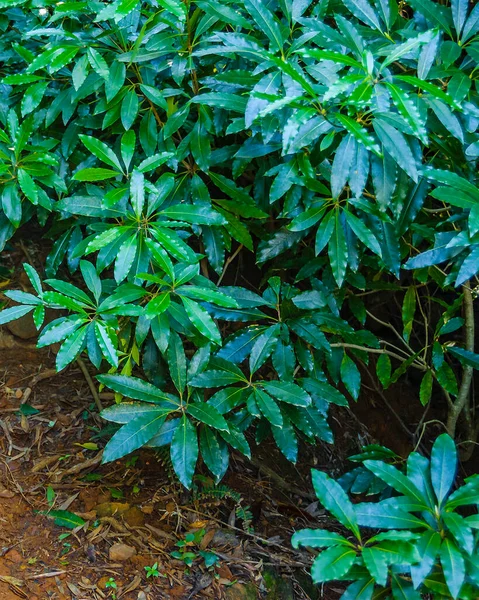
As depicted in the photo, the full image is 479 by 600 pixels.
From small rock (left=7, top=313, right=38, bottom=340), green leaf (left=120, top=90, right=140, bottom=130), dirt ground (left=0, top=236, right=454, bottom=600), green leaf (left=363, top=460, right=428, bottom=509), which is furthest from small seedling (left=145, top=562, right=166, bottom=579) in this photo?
green leaf (left=120, top=90, right=140, bottom=130)

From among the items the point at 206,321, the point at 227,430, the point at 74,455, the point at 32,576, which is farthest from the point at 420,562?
the point at 74,455

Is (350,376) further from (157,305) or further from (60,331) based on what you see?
(60,331)

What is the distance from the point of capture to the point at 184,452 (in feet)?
6.86

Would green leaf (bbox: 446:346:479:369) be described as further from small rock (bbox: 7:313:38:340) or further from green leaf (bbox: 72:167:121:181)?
small rock (bbox: 7:313:38:340)

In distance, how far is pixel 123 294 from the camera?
2041 mm

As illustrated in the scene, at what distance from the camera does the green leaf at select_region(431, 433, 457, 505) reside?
73.9 inches

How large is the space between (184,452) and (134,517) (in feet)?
1.89

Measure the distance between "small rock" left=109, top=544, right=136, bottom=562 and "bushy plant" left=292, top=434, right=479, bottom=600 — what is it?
0.86 metres

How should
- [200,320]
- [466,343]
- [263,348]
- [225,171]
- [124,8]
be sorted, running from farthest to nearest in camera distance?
[466,343] → [225,171] → [263,348] → [200,320] → [124,8]

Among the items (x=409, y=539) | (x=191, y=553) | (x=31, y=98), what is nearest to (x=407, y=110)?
(x=409, y=539)

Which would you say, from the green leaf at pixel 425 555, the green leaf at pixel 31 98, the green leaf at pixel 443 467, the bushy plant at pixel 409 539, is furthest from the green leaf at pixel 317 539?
the green leaf at pixel 31 98

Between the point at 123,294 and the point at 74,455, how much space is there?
0.97 meters

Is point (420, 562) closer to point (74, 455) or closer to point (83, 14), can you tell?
point (74, 455)

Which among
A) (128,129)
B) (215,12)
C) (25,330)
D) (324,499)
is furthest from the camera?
(25,330)
